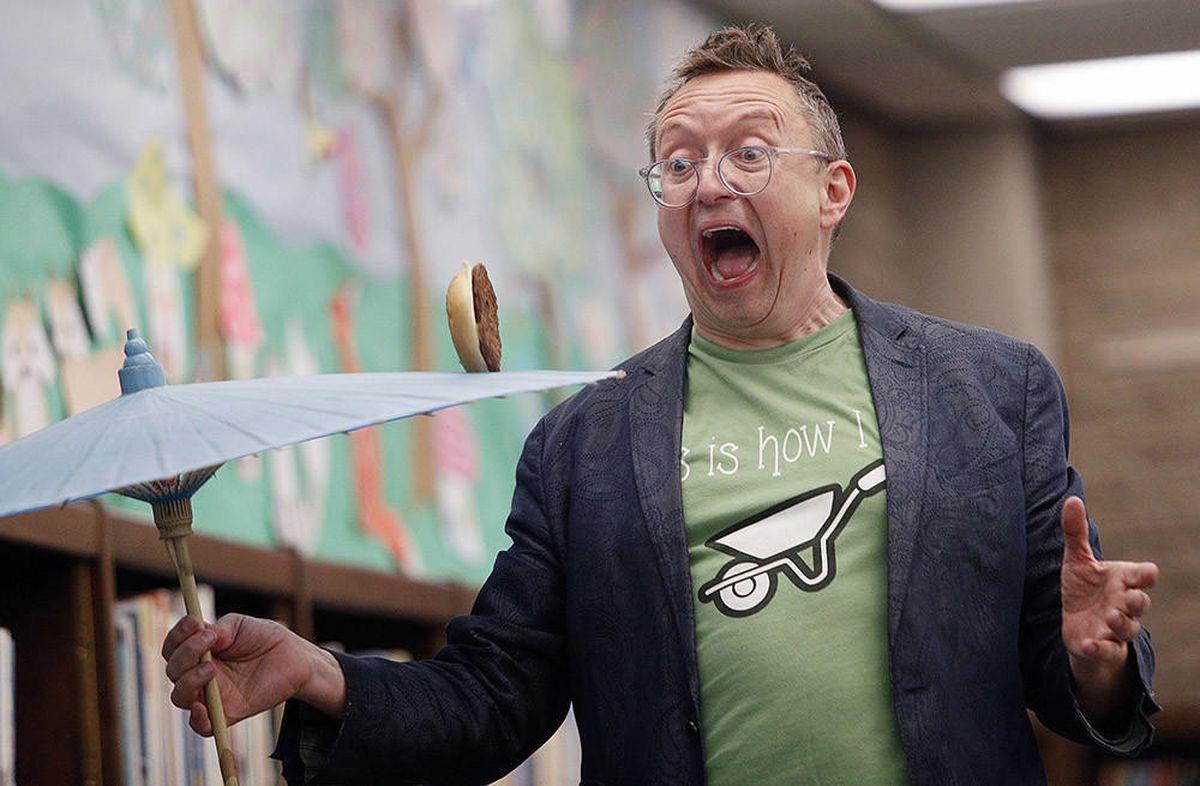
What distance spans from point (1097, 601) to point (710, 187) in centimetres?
56

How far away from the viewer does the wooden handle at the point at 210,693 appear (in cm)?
166

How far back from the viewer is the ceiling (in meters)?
5.59

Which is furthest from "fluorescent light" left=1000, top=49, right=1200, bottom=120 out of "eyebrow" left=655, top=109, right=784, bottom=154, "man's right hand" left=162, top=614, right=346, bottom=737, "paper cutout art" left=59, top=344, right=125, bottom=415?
"man's right hand" left=162, top=614, right=346, bottom=737

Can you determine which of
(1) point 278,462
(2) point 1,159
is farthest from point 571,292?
(2) point 1,159

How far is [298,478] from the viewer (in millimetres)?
3422

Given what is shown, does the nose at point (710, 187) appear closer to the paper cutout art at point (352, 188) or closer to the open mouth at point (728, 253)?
the open mouth at point (728, 253)

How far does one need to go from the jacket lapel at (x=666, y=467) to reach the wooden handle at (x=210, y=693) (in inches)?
16.6

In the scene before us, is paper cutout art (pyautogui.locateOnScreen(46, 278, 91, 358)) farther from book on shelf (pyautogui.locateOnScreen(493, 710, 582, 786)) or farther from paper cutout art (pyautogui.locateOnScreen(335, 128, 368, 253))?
book on shelf (pyautogui.locateOnScreen(493, 710, 582, 786))

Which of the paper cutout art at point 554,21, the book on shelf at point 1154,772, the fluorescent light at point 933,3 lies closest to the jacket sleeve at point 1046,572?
the paper cutout art at point 554,21

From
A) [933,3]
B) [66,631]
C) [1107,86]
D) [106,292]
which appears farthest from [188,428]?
[1107,86]

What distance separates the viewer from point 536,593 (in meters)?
1.99

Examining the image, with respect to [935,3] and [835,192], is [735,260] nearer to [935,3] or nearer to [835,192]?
[835,192]

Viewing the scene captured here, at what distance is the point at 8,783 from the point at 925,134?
5.06 metres

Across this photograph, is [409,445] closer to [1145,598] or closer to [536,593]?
[536,593]
